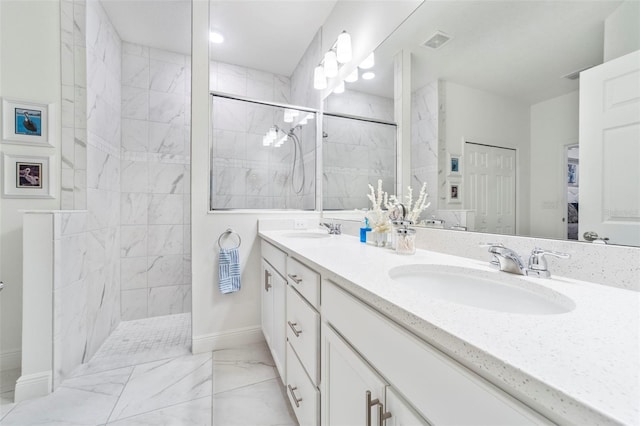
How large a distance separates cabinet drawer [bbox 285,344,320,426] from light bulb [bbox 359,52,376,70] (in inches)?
68.1

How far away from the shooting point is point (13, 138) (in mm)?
1693

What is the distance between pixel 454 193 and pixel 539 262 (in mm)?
429

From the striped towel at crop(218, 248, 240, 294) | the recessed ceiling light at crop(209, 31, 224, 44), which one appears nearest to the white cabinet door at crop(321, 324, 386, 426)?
the striped towel at crop(218, 248, 240, 294)

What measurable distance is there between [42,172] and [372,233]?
218 centimetres

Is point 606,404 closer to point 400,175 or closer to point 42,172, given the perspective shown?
point 400,175

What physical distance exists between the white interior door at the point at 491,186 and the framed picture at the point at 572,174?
0.15 metres

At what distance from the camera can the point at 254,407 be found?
1.37 meters

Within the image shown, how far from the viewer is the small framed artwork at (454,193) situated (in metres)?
1.09

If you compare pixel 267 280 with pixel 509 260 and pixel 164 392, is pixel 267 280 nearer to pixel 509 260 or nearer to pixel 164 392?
pixel 164 392

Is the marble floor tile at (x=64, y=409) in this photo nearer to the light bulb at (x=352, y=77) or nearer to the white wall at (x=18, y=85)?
the white wall at (x=18, y=85)

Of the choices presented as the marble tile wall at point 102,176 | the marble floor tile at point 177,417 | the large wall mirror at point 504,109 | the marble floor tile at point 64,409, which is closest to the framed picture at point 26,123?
the marble tile wall at point 102,176

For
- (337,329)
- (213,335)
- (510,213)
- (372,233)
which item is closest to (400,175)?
(372,233)

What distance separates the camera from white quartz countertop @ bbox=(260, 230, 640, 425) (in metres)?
0.28

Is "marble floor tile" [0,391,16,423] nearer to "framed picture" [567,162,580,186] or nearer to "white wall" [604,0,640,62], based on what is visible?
"framed picture" [567,162,580,186]
